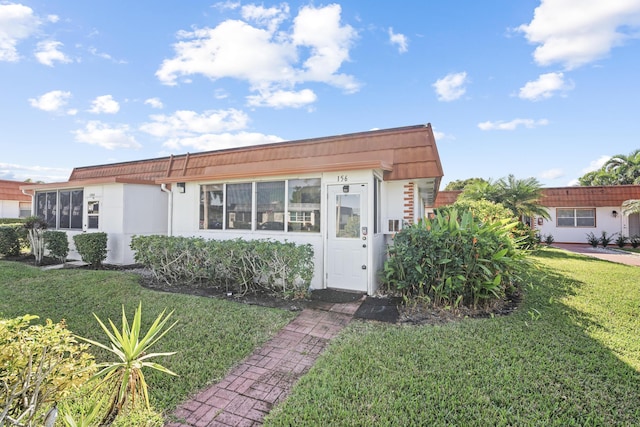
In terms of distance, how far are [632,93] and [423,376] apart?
14.0 m

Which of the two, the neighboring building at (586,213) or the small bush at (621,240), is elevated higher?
the neighboring building at (586,213)

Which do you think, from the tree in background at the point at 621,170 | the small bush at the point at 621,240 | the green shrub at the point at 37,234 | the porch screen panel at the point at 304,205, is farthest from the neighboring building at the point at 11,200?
the tree in background at the point at 621,170

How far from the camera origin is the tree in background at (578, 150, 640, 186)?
77.6 feet

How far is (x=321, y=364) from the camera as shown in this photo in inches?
138

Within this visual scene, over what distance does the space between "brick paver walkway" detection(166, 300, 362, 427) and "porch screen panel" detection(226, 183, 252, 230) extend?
3.63 meters

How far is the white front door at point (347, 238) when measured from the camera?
20.8 ft

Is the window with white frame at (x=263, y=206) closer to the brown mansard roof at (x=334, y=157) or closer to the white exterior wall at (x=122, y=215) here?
the brown mansard roof at (x=334, y=157)

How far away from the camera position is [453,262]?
530 cm

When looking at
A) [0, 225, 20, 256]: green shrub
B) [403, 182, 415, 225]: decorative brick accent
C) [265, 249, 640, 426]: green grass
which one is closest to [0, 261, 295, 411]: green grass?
[265, 249, 640, 426]: green grass

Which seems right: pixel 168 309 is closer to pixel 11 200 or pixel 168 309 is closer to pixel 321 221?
pixel 321 221

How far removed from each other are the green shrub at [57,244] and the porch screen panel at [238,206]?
20.5ft

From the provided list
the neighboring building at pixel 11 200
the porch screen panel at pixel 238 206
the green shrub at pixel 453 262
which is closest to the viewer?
the green shrub at pixel 453 262

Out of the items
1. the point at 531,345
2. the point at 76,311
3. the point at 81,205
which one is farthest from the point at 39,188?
the point at 531,345

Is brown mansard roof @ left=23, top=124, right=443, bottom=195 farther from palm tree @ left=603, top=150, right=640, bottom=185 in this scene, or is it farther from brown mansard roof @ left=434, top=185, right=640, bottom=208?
palm tree @ left=603, top=150, right=640, bottom=185
